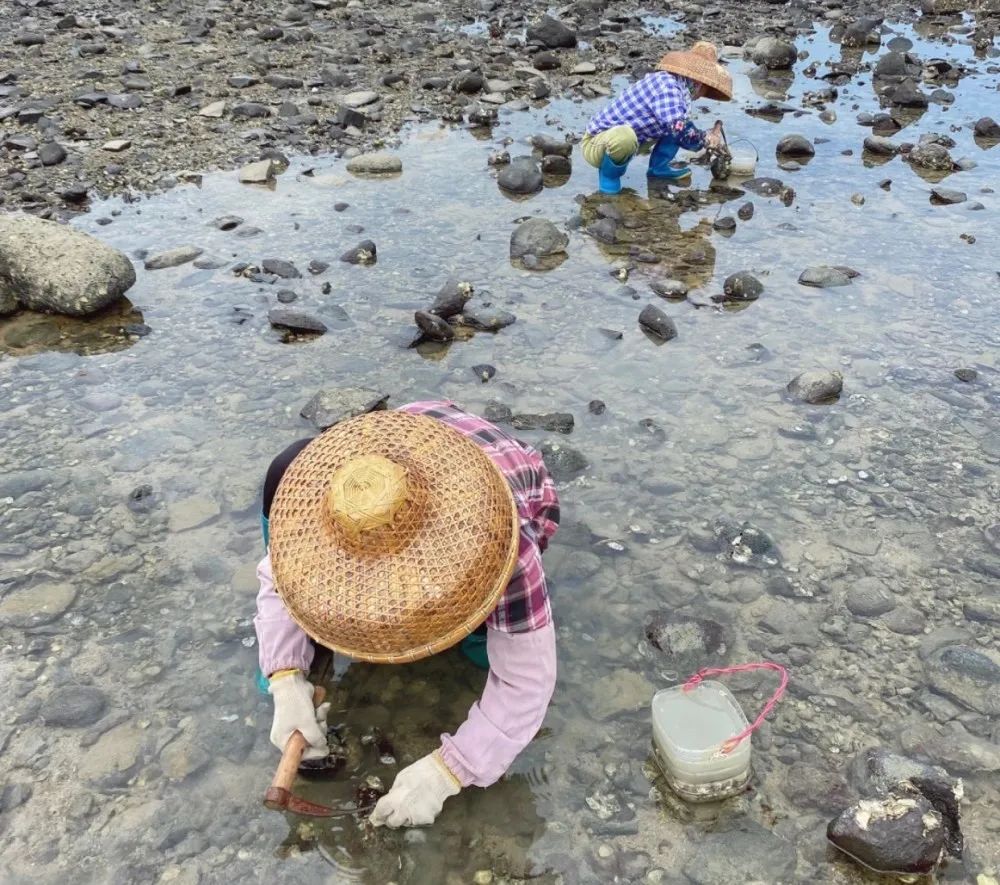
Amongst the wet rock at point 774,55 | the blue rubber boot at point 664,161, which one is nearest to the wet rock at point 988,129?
the blue rubber boot at point 664,161

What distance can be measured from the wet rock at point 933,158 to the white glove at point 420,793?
6.70m

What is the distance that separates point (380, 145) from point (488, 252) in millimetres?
2551

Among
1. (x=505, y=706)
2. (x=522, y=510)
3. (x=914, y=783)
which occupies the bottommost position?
(x=914, y=783)

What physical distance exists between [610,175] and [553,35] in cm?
536

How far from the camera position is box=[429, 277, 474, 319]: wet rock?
184 inches

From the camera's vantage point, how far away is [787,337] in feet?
14.9

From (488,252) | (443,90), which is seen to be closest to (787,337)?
(488,252)

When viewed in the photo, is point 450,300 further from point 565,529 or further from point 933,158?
point 933,158

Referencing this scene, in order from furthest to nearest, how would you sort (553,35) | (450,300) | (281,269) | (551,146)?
1. (553,35)
2. (551,146)
3. (281,269)
4. (450,300)

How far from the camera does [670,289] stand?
5023 mm

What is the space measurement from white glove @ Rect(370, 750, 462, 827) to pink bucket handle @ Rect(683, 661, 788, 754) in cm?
75

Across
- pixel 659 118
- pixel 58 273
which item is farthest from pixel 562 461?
pixel 659 118

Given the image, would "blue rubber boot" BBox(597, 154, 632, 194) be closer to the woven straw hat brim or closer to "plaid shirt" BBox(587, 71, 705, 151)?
"plaid shirt" BBox(587, 71, 705, 151)

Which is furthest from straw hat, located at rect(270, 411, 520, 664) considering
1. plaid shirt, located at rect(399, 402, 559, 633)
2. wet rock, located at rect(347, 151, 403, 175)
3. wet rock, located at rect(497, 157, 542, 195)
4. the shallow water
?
wet rock, located at rect(347, 151, 403, 175)
